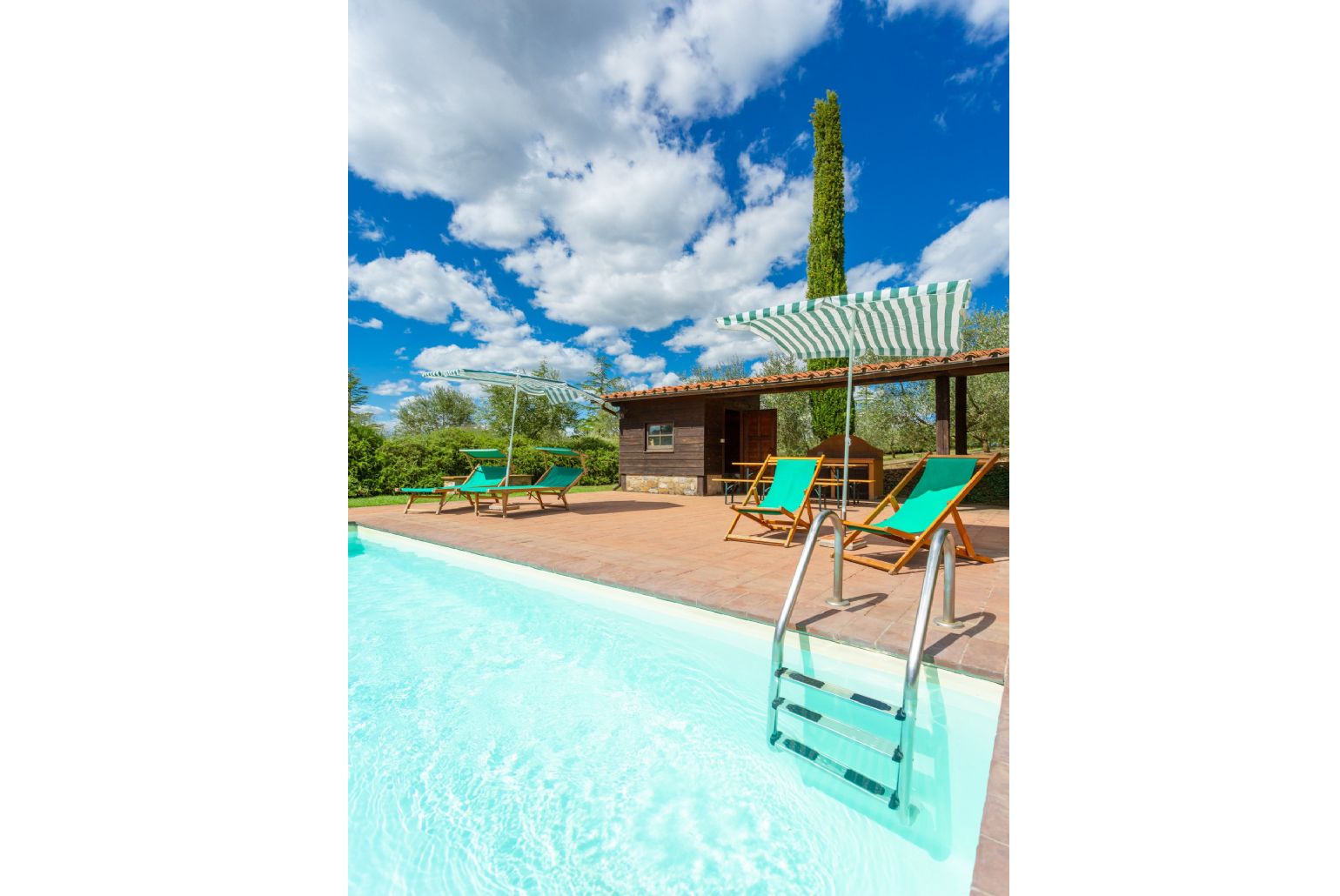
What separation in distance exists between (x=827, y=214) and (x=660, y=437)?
832cm

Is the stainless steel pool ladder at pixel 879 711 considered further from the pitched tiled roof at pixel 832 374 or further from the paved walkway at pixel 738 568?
the pitched tiled roof at pixel 832 374

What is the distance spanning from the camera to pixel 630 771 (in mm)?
1970

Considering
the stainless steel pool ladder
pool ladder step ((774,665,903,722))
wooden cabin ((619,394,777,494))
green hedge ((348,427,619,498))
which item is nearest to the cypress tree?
wooden cabin ((619,394,777,494))

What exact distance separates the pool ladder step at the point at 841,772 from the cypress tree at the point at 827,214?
38.3ft

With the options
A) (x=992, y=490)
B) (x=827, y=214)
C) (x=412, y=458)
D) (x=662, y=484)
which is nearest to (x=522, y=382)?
(x=662, y=484)

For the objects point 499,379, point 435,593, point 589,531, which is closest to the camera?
point 435,593

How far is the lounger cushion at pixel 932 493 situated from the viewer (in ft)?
12.3

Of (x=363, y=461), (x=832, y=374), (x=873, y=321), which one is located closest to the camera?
(x=873, y=321)

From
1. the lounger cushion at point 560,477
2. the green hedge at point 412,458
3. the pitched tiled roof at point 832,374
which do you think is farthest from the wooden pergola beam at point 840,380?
the lounger cushion at point 560,477

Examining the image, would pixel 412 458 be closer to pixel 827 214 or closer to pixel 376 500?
pixel 376 500
